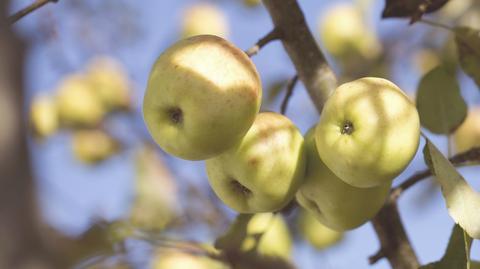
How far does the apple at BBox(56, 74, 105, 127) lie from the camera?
2.46 metres

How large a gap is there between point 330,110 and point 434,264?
0.20 m

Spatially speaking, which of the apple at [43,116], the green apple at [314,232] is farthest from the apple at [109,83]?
the green apple at [314,232]

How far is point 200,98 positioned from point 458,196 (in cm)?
29

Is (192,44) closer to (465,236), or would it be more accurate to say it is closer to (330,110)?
(330,110)

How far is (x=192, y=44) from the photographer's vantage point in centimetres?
84

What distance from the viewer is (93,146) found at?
252cm

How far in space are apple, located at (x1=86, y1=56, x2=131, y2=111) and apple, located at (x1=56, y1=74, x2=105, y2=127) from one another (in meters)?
0.03

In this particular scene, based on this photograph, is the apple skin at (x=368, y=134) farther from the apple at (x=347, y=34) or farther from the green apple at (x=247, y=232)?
the apple at (x=347, y=34)

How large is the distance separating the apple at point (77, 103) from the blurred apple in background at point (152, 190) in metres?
0.22

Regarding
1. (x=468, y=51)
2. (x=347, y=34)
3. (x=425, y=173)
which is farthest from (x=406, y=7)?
(x=347, y=34)

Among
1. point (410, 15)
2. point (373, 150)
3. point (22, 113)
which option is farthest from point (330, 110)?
point (22, 113)

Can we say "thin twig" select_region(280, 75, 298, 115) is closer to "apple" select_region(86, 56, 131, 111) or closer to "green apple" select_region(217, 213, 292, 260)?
"green apple" select_region(217, 213, 292, 260)

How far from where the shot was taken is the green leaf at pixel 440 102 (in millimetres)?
1102

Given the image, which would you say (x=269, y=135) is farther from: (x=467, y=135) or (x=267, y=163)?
(x=467, y=135)
